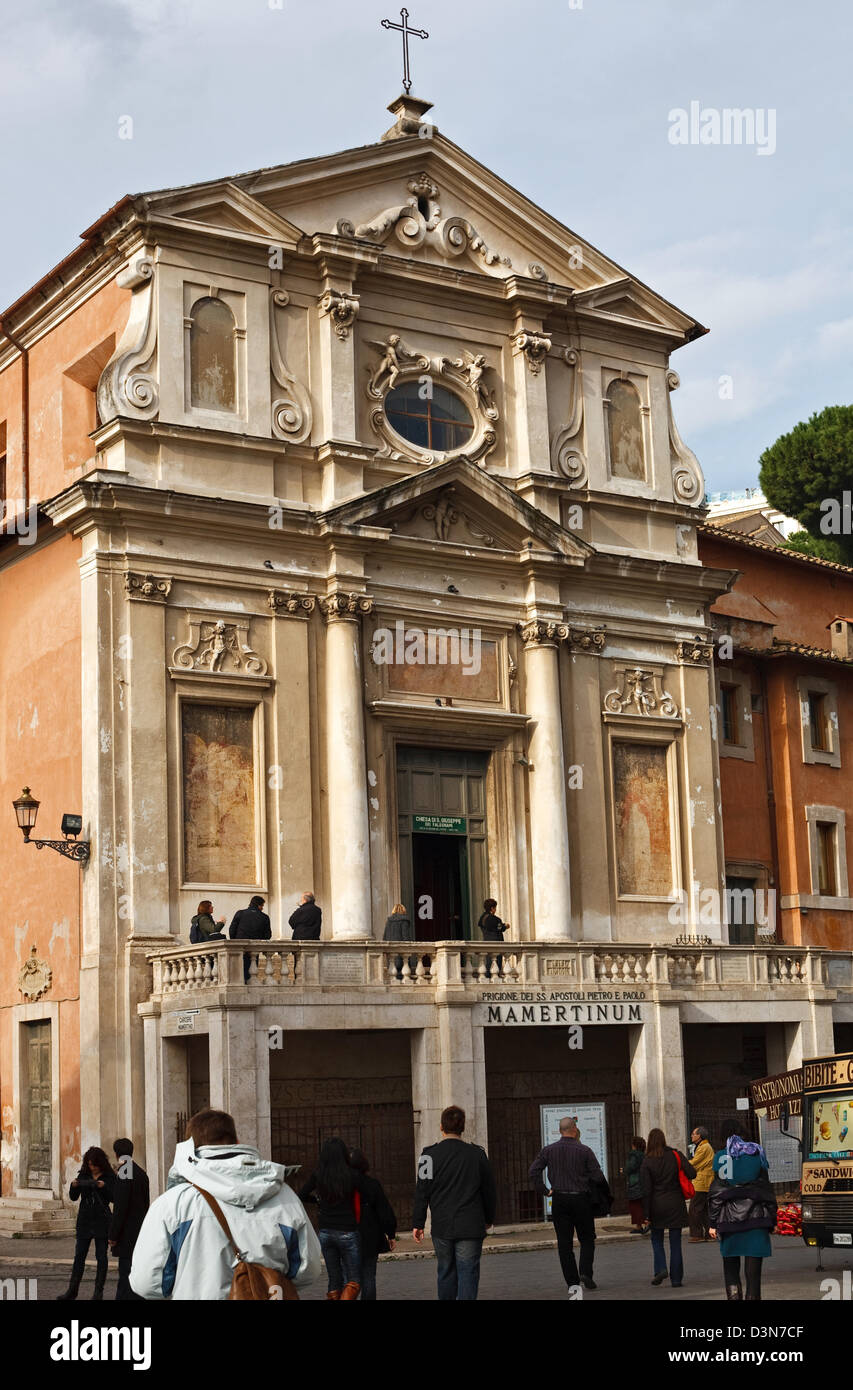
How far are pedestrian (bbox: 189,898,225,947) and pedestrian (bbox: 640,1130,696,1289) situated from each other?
329 inches

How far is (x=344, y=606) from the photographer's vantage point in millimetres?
28672

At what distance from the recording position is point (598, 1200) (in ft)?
57.0

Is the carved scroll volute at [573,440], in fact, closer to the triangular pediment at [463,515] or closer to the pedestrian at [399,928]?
the triangular pediment at [463,515]

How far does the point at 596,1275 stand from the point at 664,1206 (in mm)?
2059

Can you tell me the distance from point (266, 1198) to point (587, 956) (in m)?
18.6

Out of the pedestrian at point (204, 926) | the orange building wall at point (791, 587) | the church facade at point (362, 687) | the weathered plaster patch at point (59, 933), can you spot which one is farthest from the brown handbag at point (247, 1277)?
the orange building wall at point (791, 587)

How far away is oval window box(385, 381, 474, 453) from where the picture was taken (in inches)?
1209

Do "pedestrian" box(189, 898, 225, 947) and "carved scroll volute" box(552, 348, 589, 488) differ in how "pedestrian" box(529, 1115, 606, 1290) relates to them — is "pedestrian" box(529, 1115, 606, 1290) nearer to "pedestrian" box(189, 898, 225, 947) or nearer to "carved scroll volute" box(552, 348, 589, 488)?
"pedestrian" box(189, 898, 225, 947)

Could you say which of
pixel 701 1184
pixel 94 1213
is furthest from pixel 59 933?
pixel 701 1184

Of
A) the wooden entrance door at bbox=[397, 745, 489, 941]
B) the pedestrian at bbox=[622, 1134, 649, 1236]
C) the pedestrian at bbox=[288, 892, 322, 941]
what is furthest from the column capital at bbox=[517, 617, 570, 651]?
the pedestrian at bbox=[622, 1134, 649, 1236]

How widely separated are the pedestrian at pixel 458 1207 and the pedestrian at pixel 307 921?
11.4m

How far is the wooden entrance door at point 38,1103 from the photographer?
2722 cm

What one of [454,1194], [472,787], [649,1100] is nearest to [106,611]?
[472,787]

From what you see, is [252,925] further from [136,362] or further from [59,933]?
[136,362]
